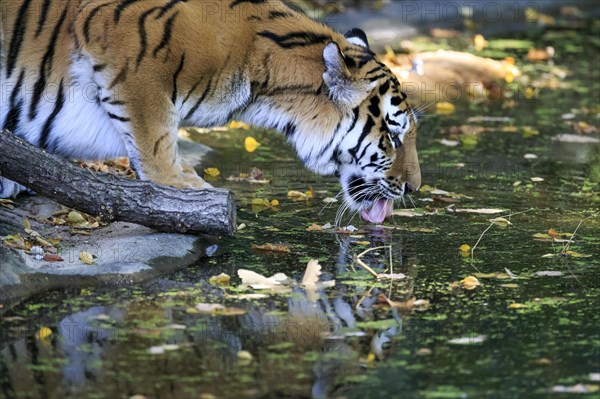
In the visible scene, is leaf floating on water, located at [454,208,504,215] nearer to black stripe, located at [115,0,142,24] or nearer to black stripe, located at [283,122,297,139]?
black stripe, located at [283,122,297,139]

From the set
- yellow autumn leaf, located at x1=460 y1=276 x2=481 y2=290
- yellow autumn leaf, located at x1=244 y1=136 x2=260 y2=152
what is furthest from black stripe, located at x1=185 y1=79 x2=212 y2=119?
yellow autumn leaf, located at x1=244 y1=136 x2=260 y2=152

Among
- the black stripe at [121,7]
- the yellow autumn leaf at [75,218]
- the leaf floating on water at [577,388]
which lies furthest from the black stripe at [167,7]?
the leaf floating on water at [577,388]

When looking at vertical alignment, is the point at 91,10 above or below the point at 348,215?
above

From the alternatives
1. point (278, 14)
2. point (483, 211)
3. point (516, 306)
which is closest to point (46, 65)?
point (278, 14)

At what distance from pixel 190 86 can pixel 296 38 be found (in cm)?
65

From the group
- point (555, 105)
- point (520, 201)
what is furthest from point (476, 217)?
point (555, 105)

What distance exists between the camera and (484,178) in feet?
25.4

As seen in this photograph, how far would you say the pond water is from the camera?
13.4 feet

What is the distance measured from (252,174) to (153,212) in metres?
2.01

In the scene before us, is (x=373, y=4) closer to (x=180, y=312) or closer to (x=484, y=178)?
(x=484, y=178)

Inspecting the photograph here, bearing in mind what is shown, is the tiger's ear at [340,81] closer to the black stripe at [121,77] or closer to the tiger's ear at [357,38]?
the tiger's ear at [357,38]

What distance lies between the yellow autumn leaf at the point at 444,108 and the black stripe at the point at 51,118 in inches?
175

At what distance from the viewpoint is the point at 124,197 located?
5.58m

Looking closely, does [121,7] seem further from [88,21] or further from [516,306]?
[516,306]
